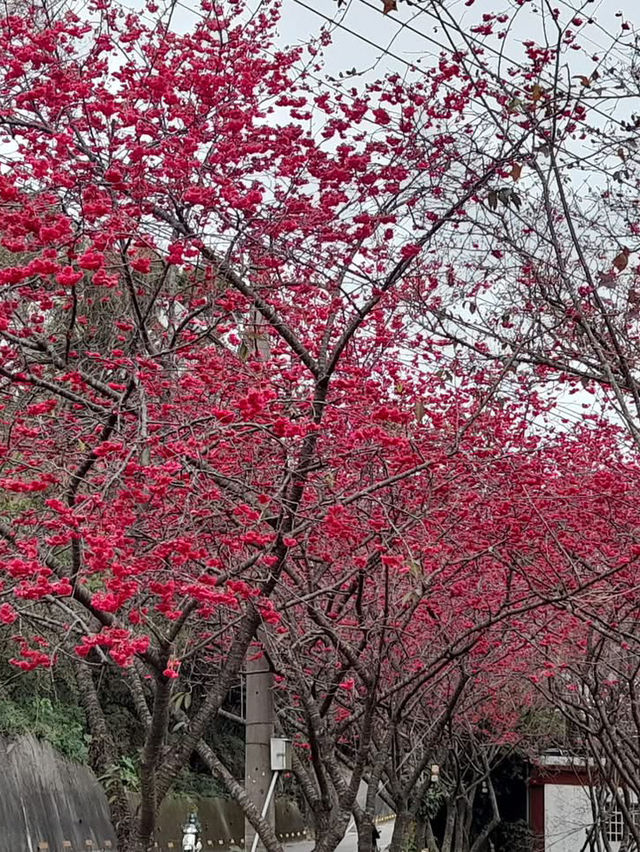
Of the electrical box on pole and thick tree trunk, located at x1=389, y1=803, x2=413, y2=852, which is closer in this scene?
the electrical box on pole

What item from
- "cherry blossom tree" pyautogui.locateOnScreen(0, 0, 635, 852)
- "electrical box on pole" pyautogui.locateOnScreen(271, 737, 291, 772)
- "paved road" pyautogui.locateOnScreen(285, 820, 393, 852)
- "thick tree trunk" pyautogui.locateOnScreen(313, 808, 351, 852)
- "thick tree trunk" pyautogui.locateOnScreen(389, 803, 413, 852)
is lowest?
"paved road" pyautogui.locateOnScreen(285, 820, 393, 852)

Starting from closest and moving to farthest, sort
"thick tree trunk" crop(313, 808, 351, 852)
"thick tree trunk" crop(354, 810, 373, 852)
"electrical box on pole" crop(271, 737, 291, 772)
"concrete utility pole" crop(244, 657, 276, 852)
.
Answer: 1. "thick tree trunk" crop(313, 808, 351, 852)
2. "concrete utility pole" crop(244, 657, 276, 852)
3. "electrical box on pole" crop(271, 737, 291, 772)
4. "thick tree trunk" crop(354, 810, 373, 852)

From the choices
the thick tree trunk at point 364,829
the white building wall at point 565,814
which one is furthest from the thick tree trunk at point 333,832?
the white building wall at point 565,814

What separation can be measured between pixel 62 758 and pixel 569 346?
10.1m

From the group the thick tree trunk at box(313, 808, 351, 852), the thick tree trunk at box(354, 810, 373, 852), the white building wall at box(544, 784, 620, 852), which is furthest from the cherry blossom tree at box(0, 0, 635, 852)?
the white building wall at box(544, 784, 620, 852)

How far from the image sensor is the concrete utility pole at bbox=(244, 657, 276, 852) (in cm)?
846

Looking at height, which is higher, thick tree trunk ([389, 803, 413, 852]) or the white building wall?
thick tree trunk ([389, 803, 413, 852])

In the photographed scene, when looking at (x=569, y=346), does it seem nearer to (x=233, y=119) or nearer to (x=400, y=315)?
(x=400, y=315)

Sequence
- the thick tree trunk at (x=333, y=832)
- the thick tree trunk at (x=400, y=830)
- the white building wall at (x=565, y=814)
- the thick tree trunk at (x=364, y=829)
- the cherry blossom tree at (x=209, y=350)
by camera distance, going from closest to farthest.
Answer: the cherry blossom tree at (x=209, y=350)
the thick tree trunk at (x=333, y=832)
the thick tree trunk at (x=364, y=829)
the thick tree trunk at (x=400, y=830)
the white building wall at (x=565, y=814)

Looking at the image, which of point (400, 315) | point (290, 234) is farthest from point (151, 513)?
point (400, 315)

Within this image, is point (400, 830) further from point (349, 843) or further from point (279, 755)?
point (349, 843)

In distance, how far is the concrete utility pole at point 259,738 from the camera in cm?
846

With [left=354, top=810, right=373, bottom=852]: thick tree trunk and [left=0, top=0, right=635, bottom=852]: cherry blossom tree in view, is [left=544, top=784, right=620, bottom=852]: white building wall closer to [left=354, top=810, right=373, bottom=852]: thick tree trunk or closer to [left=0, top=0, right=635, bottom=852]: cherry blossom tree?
[left=354, top=810, right=373, bottom=852]: thick tree trunk

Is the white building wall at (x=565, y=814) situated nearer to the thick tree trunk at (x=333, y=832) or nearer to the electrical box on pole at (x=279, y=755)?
the electrical box on pole at (x=279, y=755)
